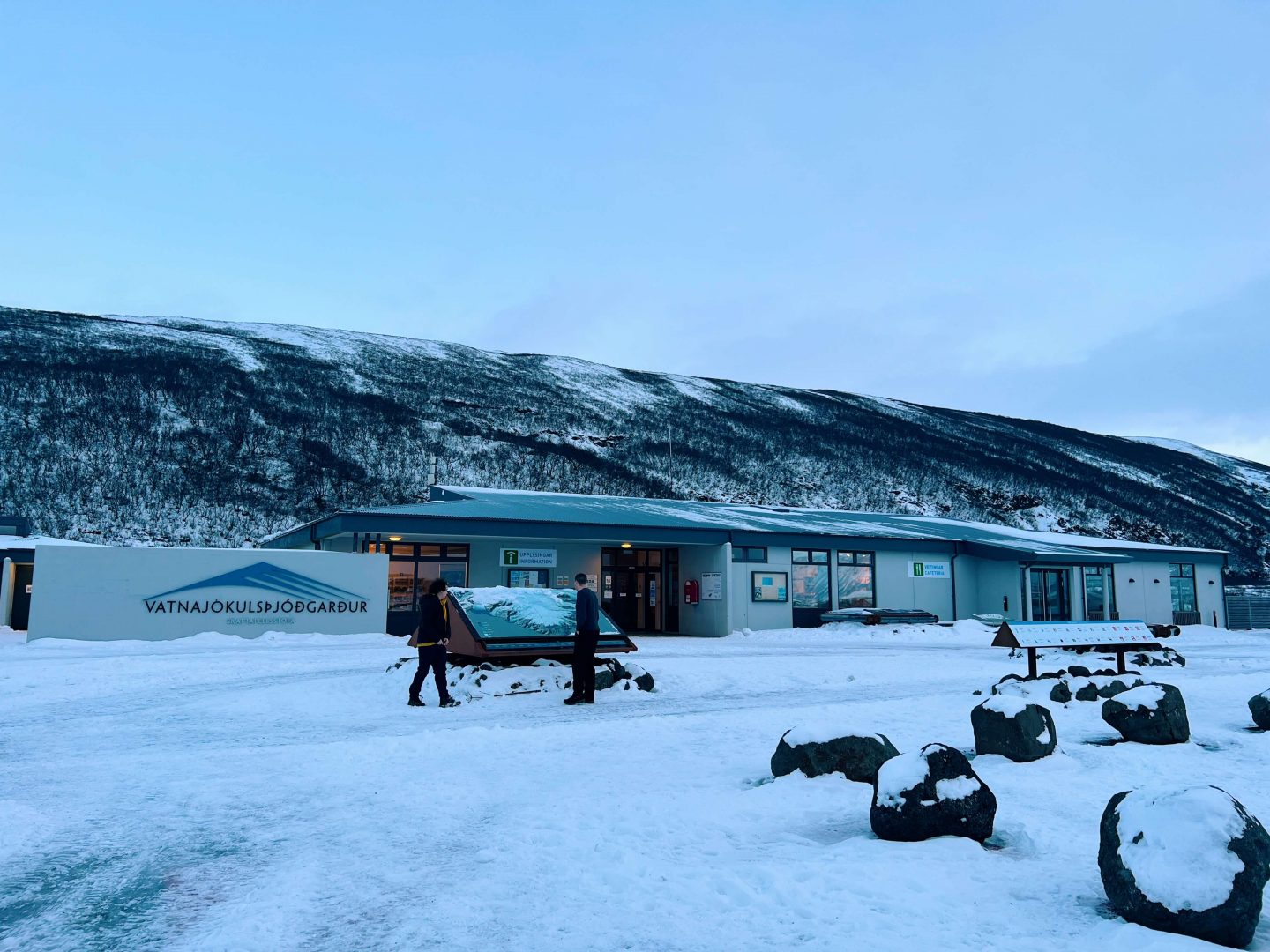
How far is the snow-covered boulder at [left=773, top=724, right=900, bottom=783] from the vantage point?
23.3ft

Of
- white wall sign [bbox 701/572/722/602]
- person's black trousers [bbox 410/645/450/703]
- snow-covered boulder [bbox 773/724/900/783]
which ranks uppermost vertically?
white wall sign [bbox 701/572/722/602]

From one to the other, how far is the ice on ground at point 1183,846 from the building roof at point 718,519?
20.3 metres

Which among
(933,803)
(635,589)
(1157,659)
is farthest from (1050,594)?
(933,803)

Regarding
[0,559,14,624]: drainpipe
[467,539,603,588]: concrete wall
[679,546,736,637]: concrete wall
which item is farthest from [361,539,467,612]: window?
[0,559,14,624]: drainpipe

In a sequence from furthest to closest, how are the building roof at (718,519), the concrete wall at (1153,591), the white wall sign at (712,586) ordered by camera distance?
the concrete wall at (1153,591)
the white wall sign at (712,586)
the building roof at (718,519)

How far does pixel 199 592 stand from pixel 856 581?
19315 millimetres

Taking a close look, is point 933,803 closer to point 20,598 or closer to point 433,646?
point 433,646

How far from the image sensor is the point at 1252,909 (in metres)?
3.89

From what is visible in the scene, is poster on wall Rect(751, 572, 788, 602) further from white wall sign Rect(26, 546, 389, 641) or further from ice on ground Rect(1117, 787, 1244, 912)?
ice on ground Rect(1117, 787, 1244, 912)

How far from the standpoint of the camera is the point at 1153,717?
8766 mm

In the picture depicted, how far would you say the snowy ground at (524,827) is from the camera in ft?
13.6

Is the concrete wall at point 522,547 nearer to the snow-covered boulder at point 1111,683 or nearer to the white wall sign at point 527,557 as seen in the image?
the white wall sign at point 527,557

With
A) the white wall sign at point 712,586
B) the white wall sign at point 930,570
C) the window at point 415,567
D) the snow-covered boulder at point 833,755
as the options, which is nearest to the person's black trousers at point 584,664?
the snow-covered boulder at point 833,755

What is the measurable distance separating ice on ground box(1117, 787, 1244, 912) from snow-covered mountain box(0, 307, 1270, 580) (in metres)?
52.8
